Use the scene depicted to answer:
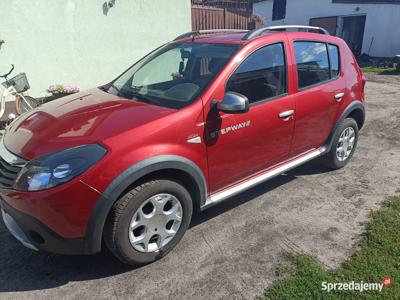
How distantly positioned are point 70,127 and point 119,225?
0.87 meters

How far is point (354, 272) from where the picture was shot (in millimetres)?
2693

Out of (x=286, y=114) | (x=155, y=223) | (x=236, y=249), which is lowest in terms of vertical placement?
(x=236, y=249)

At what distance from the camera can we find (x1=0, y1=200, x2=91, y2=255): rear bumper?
7.79ft

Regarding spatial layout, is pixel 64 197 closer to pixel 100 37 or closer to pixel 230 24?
pixel 100 37

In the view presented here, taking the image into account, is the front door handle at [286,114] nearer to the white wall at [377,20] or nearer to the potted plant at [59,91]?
the potted plant at [59,91]

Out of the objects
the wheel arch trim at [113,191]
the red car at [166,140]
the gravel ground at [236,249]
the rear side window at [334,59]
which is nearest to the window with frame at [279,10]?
the rear side window at [334,59]

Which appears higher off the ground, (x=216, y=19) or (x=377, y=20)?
(x=216, y=19)

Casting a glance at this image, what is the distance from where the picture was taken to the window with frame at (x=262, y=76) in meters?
3.14

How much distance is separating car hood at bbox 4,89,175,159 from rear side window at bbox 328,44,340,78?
238 centimetres

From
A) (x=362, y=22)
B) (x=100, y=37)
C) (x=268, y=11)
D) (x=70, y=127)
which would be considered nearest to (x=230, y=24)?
(x=100, y=37)

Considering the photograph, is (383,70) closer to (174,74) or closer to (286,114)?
(286,114)

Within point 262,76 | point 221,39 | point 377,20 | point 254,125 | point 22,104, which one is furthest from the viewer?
point 377,20

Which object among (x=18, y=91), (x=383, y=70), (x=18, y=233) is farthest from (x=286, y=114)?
(x=383, y=70)

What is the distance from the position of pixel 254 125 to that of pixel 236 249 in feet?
3.75
